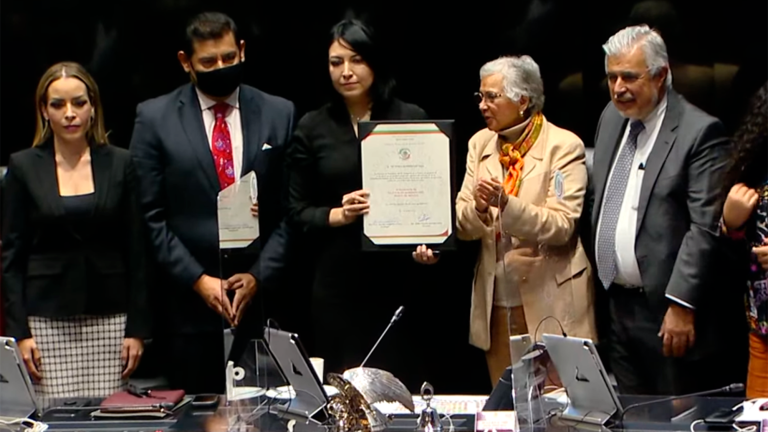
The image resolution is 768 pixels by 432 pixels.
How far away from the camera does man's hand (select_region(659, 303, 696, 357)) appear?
4.35 m

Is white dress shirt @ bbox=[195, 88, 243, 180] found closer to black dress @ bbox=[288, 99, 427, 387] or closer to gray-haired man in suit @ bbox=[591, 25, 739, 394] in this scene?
black dress @ bbox=[288, 99, 427, 387]

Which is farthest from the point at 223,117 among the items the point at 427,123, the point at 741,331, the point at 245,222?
the point at 741,331

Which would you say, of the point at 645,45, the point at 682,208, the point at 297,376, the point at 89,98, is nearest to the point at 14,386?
the point at 297,376

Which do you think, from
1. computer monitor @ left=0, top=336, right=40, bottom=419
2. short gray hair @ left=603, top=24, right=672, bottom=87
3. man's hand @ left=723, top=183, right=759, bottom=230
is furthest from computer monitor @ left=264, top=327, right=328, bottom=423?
short gray hair @ left=603, top=24, right=672, bottom=87

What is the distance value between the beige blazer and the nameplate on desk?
26 cm

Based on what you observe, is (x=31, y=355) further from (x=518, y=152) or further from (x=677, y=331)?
(x=677, y=331)

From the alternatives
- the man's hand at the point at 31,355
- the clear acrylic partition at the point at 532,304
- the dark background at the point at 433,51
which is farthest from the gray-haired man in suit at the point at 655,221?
the man's hand at the point at 31,355

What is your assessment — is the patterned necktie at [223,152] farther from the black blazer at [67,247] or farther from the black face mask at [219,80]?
the black blazer at [67,247]

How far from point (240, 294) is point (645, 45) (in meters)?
1.85

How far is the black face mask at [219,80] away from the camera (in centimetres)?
482

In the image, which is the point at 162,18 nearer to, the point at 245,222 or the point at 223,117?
the point at 223,117

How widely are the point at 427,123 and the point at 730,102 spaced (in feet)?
4.46

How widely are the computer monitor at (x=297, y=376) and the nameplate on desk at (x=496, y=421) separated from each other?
49 centimetres

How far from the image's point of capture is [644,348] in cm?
445
